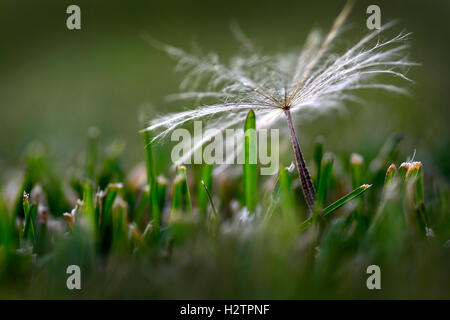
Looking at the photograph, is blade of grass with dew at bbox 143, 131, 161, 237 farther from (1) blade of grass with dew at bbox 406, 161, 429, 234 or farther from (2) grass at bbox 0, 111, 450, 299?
(1) blade of grass with dew at bbox 406, 161, 429, 234

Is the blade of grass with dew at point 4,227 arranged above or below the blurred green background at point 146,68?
below

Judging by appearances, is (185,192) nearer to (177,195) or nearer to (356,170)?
(177,195)

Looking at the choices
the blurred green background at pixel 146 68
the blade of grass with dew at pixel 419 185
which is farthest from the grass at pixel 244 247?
the blurred green background at pixel 146 68

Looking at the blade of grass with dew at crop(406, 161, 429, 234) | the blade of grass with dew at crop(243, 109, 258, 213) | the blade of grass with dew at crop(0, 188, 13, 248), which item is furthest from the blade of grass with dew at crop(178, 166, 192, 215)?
the blade of grass with dew at crop(406, 161, 429, 234)

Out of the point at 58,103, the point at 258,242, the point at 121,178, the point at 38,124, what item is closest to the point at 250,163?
the point at 258,242

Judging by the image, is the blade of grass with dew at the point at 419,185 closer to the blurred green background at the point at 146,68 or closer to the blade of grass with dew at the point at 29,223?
the blurred green background at the point at 146,68

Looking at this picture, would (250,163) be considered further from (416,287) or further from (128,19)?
(128,19)

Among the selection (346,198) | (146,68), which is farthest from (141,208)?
(146,68)
